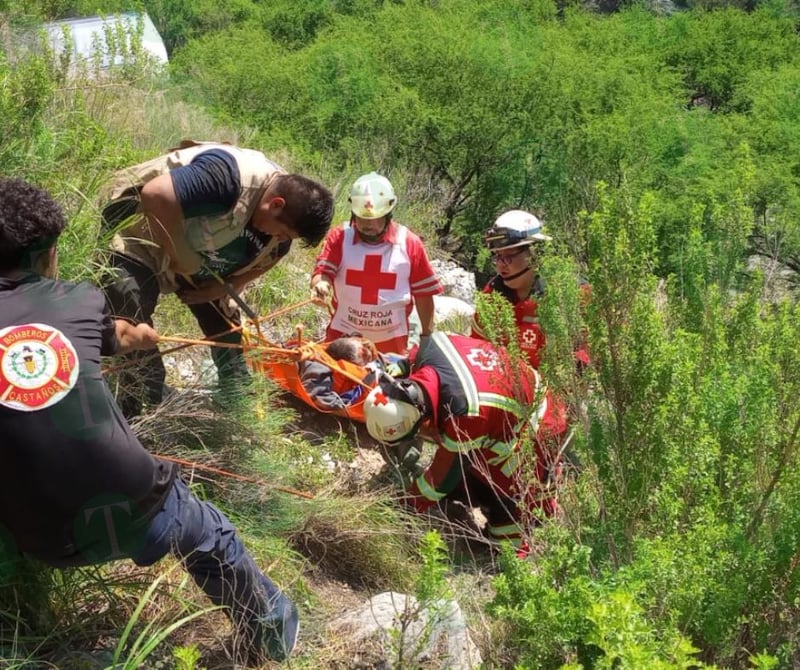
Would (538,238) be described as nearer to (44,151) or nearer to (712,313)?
(712,313)

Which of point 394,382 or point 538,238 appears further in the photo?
point 538,238

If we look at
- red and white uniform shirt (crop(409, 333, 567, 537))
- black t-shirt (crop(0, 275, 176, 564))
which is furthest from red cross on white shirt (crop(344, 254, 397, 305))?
black t-shirt (crop(0, 275, 176, 564))

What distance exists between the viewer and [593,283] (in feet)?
7.80

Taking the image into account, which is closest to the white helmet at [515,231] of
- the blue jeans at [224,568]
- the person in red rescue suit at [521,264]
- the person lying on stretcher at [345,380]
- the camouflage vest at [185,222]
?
the person in red rescue suit at [521,264]

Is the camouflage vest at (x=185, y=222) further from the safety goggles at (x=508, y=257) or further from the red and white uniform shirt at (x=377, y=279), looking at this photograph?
the safety goggles at (x=508, y=257)

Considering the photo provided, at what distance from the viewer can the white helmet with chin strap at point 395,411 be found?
316 cm

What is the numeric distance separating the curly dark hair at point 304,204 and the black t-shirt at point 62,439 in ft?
3.73

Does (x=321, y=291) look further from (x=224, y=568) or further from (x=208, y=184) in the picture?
(x=224, y=568)

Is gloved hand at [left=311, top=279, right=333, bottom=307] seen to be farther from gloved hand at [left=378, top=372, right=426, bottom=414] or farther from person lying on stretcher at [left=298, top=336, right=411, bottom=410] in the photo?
gloved hand at [left=378, top=372, right=426, bottom=414]

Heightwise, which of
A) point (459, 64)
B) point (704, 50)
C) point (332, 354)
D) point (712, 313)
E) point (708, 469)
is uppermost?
point (712, 313)

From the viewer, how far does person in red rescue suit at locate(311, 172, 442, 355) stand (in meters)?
4.11

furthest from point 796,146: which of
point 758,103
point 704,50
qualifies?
point 704,50

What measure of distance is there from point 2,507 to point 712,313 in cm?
211

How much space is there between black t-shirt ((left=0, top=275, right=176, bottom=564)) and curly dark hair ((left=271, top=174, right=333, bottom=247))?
1137 millimetres
